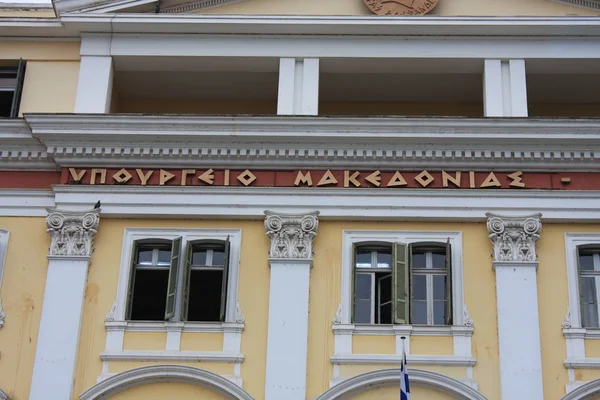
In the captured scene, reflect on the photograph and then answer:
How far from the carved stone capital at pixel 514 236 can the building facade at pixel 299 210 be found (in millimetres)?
45

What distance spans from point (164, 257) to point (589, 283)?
9147 mm

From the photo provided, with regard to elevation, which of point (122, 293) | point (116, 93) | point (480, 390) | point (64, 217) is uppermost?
point (116, 93)

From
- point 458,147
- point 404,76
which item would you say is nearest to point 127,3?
point 404,76

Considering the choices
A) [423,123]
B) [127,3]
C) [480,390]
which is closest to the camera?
[480,390]

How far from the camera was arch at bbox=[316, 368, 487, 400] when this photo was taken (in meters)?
23.3

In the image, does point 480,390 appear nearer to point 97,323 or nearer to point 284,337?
point 284,337

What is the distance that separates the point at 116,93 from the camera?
28297 millimetres

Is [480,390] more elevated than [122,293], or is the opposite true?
[122,293]

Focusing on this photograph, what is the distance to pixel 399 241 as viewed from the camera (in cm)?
2486

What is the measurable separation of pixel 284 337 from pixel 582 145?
7.72 metres

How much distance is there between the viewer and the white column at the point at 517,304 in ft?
76.3

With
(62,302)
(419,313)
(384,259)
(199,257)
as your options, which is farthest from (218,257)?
(419,313)

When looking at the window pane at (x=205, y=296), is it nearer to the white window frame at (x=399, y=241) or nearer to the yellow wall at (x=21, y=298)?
the white window frame at (x=399, y=241)

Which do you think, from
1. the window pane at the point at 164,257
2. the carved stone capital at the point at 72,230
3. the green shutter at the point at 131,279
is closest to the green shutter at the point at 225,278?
the window pane at the point at 164,257
